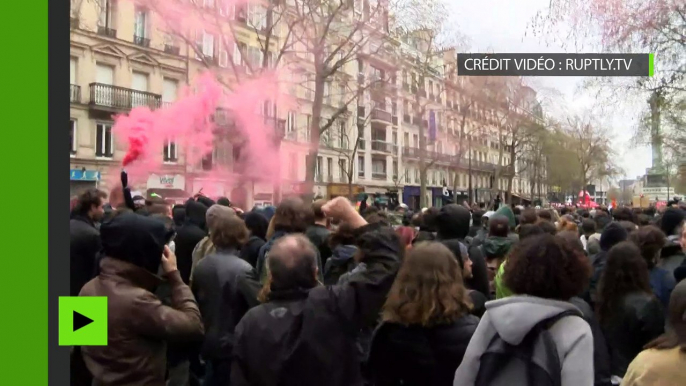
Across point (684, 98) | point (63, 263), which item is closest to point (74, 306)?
point (63, 263)

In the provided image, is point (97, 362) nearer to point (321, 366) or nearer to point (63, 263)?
point (63, 263)

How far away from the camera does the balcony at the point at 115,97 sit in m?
21.5

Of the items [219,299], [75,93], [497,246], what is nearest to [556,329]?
[219,299]

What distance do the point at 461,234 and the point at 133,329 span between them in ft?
8.62

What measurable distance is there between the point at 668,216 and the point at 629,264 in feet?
10.00

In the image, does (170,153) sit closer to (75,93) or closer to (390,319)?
(75,93)

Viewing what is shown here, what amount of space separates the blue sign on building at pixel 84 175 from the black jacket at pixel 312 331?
19.2 m

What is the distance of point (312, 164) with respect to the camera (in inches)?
736

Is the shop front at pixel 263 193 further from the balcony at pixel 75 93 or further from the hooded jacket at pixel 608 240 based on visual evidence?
the hooded jacket at pixel 608 240

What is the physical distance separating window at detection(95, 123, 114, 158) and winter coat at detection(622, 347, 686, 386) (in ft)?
72.2

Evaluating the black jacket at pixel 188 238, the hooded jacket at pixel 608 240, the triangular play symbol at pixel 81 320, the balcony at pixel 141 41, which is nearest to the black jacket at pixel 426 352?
the triangular play symbol at pixel 81 320

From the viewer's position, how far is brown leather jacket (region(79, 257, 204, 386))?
2705 mm

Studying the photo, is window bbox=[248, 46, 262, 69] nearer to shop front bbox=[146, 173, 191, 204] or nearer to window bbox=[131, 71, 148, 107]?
window bbox=[131, 71, 148, 107]

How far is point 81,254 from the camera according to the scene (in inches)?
179
